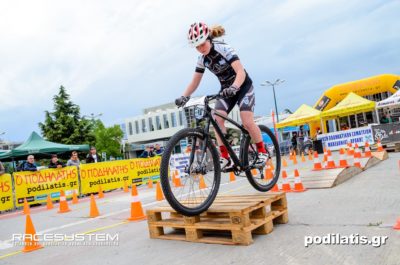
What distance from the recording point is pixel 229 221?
444cm

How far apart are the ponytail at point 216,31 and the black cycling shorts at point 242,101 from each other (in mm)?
841

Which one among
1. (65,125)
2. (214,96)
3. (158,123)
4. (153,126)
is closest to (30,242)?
(214,96)

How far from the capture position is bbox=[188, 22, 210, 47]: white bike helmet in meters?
4.54

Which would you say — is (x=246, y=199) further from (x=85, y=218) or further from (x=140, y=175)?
(x=140, y=175)

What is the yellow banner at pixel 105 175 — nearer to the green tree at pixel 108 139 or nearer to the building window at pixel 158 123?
the green tree at pixel 108 139

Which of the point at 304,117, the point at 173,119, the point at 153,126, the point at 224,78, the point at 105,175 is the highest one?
the point at 173,119

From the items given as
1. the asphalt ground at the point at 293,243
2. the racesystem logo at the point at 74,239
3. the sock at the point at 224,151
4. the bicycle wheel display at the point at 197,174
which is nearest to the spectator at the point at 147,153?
the asphalt ground at the point at 293,243

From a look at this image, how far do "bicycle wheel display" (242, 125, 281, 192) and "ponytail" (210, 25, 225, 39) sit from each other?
5.10 ft

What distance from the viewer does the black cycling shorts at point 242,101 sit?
201 inches

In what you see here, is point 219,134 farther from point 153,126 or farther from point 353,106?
point 153,126

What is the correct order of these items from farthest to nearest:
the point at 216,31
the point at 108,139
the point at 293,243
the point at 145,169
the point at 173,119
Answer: the point at 173,119 → the point at 108,139 → the point at 145,169 → the point at 216,31 → the point at 293,243

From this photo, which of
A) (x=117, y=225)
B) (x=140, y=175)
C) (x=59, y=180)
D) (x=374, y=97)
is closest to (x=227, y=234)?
(x=117, y=225)

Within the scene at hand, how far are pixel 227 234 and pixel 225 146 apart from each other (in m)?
1.19

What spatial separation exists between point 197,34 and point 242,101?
1.18m
